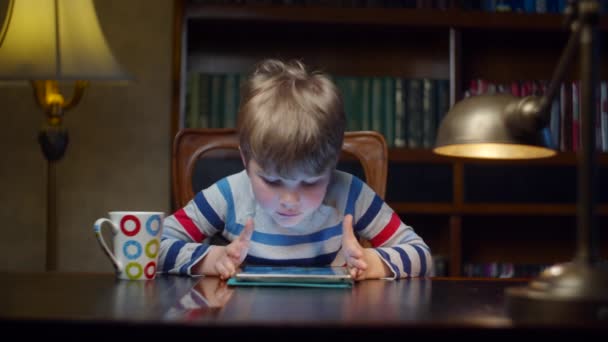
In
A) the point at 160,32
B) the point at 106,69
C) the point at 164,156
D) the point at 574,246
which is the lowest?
the point at 574,246

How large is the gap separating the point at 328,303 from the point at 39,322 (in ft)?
0.95

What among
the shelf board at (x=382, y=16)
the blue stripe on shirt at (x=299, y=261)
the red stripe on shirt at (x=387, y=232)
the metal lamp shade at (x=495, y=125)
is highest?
the shelf board at (x=382, y=16)

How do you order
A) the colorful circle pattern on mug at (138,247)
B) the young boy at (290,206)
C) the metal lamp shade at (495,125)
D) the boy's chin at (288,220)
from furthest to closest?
the boy's chin at (288,220), the young boy at (290,206), the colorful circle pattern on mug at (138,247), the metal lamp shade at (495,125)

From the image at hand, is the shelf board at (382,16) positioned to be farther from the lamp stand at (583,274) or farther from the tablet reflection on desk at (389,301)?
the lamp stand at (583,274)

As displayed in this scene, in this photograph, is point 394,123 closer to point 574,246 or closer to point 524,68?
point 524,68

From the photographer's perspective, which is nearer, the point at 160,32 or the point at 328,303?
the point at 328,303

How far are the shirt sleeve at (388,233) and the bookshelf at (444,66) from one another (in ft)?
2.60

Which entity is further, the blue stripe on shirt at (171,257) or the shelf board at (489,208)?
the shelf board at (489,208)

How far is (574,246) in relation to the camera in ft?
8.21

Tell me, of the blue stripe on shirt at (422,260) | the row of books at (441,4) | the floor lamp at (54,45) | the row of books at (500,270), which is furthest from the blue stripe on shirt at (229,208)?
the row of books at (500,270)

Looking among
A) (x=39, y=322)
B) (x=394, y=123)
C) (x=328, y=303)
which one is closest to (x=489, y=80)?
(x=394, y=123)

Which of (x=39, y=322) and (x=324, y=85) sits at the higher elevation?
(x=324, y=85)

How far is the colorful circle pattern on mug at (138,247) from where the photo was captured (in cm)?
108

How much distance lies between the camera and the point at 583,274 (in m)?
0.69
